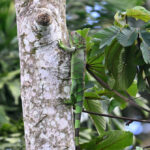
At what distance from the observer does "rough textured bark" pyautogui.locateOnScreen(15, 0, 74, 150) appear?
1279mm

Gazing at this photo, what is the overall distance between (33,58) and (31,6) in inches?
9.9

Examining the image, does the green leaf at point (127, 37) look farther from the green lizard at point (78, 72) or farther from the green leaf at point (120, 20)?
the green lizard at point (78, 72)

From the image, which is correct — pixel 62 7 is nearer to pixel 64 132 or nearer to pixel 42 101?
pixel 42 101

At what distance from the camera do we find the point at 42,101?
51.2 inches

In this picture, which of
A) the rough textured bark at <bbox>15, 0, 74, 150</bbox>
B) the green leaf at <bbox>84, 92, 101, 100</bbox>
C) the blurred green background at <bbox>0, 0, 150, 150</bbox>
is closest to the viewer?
the rough textured bark at <bbox>15, 0, 74, 150</bbox>

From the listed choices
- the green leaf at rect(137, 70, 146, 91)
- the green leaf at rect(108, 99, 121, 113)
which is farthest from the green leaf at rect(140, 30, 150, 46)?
the green leaf at rect(108, 99, 121, 113)

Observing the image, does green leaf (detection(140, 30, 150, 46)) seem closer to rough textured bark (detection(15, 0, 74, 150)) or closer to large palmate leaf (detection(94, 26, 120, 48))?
large palmate leaf (detection(94, 26, 120, 48))

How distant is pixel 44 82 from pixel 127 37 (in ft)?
1.46

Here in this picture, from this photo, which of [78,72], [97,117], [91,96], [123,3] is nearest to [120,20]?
[78,72]

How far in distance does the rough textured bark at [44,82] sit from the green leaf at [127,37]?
0.87 ft

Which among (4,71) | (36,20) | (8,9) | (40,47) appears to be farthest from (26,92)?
(8,9)

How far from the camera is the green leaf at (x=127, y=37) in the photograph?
135 centimetres

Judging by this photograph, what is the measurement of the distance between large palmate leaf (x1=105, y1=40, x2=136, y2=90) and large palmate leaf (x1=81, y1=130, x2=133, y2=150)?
260 mm

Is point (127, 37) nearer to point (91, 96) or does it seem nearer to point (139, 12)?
point (139, 12)
